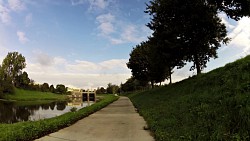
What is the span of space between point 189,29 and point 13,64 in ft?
294

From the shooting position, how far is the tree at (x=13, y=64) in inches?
3976

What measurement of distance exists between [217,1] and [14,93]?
84528 mm

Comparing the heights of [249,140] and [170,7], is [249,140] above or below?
below

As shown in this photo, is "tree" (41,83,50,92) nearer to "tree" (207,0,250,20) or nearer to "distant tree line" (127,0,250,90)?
"distant tree line" (127,0,250,90)

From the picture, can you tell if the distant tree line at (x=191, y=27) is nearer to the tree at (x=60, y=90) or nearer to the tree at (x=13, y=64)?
the tree at (x=13, y=64)

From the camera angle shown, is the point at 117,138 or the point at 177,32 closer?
the point at 117,138

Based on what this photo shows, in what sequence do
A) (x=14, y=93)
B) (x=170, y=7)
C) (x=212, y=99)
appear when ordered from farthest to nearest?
(x=14, y=93), (x=170, y=7), (x=212, y=99)

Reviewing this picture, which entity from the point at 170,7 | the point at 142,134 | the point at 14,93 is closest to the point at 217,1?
the point at 170,7

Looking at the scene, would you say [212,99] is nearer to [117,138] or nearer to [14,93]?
[117,138]

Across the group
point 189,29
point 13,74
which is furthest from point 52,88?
point 189,29

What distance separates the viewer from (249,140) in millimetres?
6289

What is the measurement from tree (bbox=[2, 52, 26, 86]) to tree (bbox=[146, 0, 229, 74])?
83.1m

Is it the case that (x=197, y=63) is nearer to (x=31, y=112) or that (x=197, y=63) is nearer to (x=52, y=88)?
(x=31, y=112)

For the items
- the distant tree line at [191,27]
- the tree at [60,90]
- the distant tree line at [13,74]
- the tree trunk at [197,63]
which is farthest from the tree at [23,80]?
the tree trunk at [197,63]
